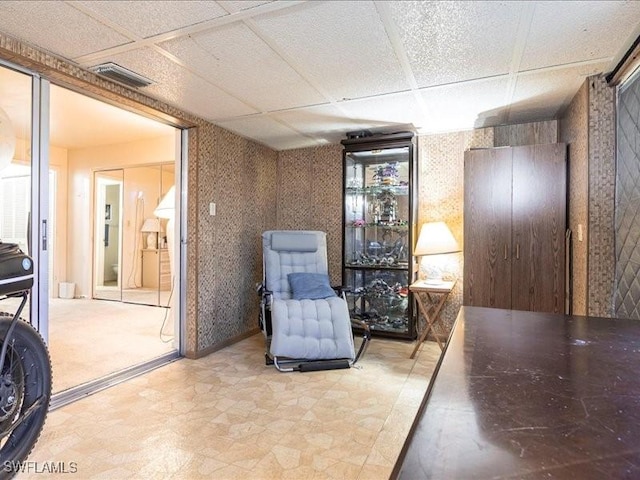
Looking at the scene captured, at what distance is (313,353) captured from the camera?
9.48ft

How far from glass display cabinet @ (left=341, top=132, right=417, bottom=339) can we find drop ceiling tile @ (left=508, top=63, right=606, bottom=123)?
3.25 feet

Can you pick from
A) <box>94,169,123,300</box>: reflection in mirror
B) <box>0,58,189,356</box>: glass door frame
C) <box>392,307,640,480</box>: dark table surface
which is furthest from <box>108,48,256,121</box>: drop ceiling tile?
<box>94,169,123,300</box>: reflection in mirror

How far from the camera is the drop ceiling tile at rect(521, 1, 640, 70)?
5.41 feet

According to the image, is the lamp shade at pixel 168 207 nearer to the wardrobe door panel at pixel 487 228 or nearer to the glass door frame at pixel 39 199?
the glass door frame at pixel 39 199

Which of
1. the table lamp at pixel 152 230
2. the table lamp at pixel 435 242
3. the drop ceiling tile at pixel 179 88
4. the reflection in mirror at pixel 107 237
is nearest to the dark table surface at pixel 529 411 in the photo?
the table lamp at pixel 435 242

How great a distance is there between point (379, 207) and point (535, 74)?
191 centimetres

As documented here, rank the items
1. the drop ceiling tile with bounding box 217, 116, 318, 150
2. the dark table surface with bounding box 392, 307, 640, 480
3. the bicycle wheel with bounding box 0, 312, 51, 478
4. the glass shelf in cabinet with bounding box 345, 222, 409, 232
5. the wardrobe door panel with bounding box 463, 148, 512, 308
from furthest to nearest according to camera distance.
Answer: the glass shelf in cabinet with bounding box 345, 222, 409, 232 < the drop ceiling tile with bounding box 217, 116, 318, 150 < the wardrobe door panel with bounding box 463, 148, 512, 308 < the bicycle wheel with bounding box 0, 312, 51, 478 < the dark table surface with bounding box 392, 307, 640, 480

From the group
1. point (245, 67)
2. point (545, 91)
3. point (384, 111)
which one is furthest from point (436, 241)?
point (245, 67)

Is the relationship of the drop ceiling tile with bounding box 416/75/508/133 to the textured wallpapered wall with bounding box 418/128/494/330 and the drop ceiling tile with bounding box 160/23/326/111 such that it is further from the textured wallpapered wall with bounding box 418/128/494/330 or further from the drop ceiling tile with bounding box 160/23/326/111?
the drop ceiling tile with bounding box 160/23/326/111

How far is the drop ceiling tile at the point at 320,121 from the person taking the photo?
121 inches

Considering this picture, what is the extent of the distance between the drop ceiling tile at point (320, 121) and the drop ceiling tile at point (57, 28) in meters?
1.44

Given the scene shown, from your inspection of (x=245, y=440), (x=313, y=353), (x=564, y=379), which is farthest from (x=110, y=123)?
(x=564, y=379)

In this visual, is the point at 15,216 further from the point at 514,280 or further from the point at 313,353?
the point at 514,280

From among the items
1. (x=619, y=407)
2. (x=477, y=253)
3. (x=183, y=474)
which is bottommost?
(x=183, y=474)
